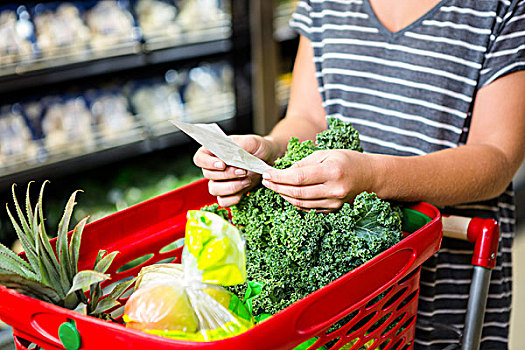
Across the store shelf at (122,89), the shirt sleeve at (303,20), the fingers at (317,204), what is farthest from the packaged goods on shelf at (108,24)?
the fingers at (317,204)

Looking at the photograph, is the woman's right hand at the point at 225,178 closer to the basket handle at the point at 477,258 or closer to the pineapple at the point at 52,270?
the pineapple at the point at 52,270

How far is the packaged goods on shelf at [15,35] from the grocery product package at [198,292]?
179cm

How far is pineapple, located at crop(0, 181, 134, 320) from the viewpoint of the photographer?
777 millimetres

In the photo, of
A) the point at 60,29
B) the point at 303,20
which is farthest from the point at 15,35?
the point at 303,20

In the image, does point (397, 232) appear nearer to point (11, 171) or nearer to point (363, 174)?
point (363, 174)

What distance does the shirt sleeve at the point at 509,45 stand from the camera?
3.93 feet

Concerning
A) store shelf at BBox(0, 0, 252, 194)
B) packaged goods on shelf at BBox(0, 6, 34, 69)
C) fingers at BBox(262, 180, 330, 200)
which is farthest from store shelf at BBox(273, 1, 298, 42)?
fingers at BBox(262, 180, 330, 200)

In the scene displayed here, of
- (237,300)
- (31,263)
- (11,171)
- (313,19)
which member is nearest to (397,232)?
(237,300)

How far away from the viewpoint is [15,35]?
2.38 meters

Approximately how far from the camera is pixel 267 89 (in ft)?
10.5

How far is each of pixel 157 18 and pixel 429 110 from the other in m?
1.90

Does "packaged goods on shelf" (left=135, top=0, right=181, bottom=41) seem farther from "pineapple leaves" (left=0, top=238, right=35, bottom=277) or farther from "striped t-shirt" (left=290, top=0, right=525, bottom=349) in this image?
"pineapple leaves" (left=0, top=238, right=35, bottom=277)

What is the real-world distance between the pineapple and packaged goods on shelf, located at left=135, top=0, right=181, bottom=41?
2075 mm

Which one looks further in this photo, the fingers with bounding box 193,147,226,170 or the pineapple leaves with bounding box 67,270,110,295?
the fingers with bounding box 193,147,226,170
